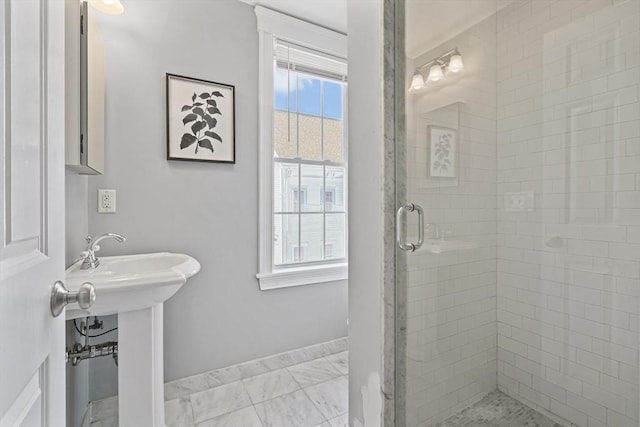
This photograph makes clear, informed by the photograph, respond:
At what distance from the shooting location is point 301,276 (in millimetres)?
2291

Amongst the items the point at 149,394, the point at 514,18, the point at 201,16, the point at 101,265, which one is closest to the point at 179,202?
the point at 101,265

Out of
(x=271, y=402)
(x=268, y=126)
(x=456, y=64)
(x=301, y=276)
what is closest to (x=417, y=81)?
(x=456, y=64)

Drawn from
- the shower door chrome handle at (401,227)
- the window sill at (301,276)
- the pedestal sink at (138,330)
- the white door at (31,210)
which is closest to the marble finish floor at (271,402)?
the pedestal sink at (138,330)

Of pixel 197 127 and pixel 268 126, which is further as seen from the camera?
pixel 268 126

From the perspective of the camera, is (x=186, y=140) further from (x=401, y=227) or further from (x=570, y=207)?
(x=570, y=207)

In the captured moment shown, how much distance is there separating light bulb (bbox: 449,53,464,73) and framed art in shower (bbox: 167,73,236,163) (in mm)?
1345

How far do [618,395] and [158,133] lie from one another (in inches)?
96.2

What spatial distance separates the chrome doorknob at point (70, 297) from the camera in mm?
573

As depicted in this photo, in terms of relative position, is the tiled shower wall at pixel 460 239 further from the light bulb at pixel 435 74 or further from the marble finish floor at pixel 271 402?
the marble finish floor at pixel 271 402

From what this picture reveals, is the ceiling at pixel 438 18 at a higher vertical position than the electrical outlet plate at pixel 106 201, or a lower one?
higher

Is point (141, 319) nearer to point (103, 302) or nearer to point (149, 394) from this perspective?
point (103, 302)

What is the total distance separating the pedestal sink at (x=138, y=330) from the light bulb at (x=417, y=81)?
1254 mm

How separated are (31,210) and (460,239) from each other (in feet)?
4.55

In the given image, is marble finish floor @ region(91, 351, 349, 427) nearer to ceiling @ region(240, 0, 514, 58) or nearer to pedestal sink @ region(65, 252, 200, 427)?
pedestal sink @ region(65, 252, 200, 427)
